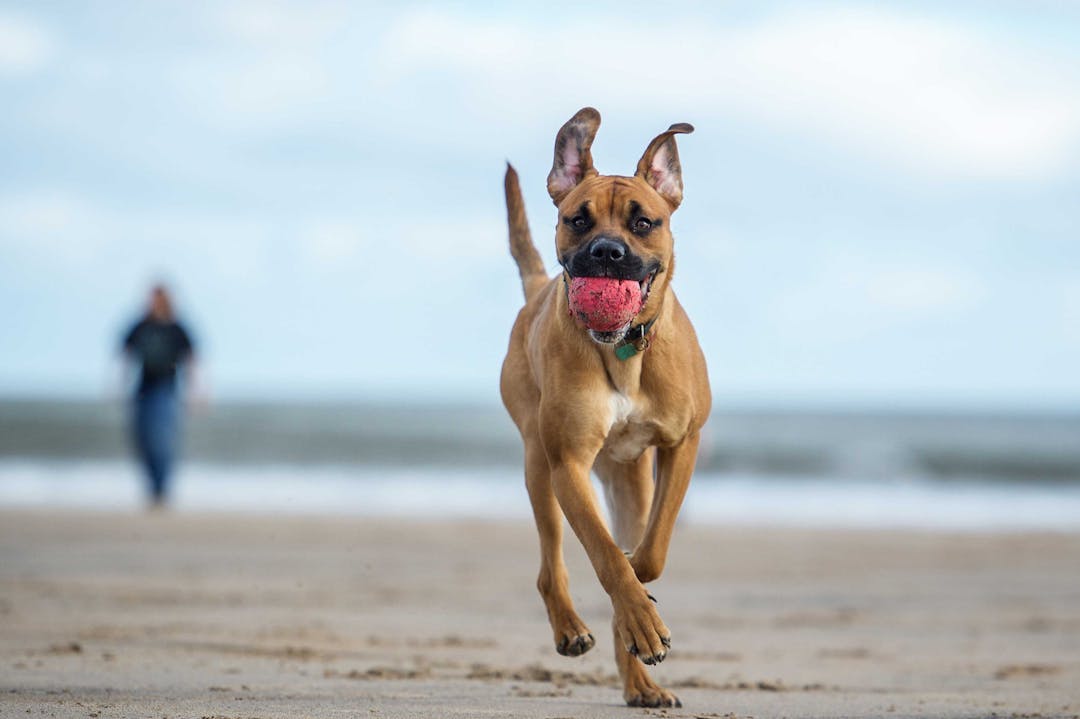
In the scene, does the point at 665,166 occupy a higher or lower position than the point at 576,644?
higher

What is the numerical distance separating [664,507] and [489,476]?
1931cm

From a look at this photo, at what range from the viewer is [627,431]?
16.8ft

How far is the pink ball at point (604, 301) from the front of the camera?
4.64m

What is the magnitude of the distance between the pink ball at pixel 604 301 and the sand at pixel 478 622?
148 centimetres

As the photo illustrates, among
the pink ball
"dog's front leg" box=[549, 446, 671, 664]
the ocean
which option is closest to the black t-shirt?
the ocean

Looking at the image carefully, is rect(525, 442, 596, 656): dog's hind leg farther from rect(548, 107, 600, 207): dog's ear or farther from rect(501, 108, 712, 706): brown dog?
rect(548, 107, 600, 207): dog's ear

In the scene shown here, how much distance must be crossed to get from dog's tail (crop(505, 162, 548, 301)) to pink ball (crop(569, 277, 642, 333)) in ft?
5.32

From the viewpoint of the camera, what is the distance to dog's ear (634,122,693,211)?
16.6ft

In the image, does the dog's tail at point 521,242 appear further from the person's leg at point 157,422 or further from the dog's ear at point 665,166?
the person's leg at point 157,422

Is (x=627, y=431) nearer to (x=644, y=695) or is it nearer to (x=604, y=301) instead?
(x=604, y=301)

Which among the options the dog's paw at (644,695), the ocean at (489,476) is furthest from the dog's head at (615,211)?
the ocean at (489,476)

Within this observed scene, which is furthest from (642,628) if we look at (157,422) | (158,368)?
(157,422)

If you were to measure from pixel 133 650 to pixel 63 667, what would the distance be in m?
0.75

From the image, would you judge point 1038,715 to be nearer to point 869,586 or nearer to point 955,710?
point 955,710
